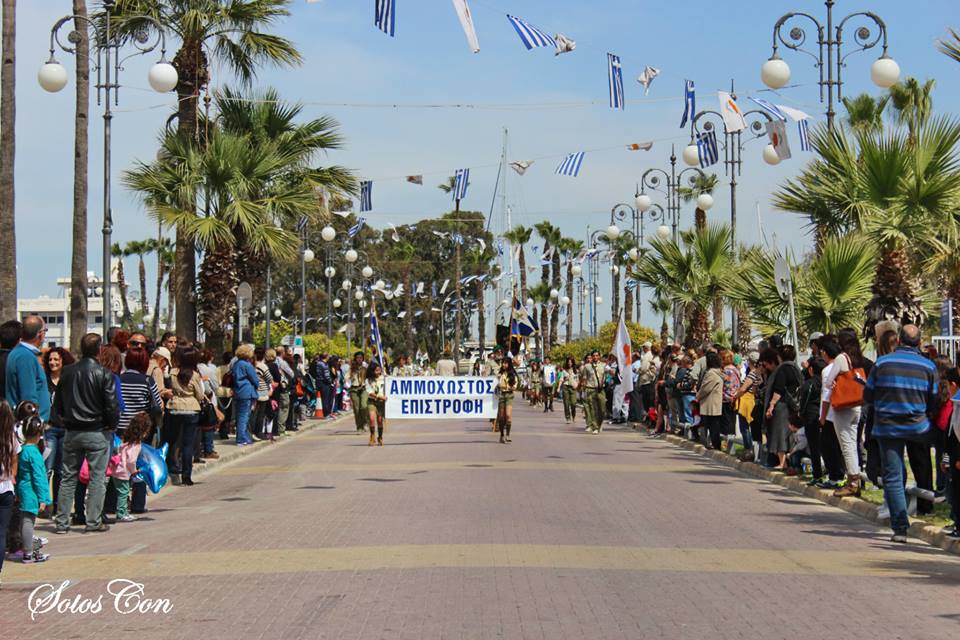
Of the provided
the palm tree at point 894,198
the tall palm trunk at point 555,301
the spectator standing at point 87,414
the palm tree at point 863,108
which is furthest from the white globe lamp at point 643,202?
the tall palm trunk at point 555,301

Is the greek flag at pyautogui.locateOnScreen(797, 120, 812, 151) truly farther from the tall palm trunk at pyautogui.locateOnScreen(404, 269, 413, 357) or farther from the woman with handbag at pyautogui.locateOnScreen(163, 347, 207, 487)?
the tall palm trunk at pyautogui.locateOnScreen(404, 269, 413, 357)

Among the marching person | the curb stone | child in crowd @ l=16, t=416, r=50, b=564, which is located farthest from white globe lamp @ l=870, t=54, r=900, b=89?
child in crowd @ l=16, t=416, r=50, b=564

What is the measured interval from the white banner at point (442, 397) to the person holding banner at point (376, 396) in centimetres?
30

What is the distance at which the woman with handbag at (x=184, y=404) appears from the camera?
54.5ft

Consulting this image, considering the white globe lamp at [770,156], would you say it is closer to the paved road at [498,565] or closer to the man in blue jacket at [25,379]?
the paved road at [498,565]

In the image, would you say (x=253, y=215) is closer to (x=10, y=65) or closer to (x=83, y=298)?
(x=83, y=298)

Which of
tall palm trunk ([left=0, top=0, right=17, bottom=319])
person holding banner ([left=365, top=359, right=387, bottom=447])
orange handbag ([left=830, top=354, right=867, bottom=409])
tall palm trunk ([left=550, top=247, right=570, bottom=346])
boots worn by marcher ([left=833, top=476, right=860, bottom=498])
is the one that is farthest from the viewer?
tall palm trunk ([left=550, top=247, right=570, bottom=346])

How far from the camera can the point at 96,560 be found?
1080 cm

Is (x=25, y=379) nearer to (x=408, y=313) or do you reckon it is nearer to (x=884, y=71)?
(x=884, y=71)

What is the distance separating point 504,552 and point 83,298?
1427cm

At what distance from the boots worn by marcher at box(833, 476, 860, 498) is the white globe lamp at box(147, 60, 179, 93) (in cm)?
1262

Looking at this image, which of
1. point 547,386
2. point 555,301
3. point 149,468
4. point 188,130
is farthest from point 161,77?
point 555,301

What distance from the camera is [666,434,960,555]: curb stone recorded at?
39.9 ft

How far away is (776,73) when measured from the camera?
21.4 m
